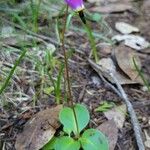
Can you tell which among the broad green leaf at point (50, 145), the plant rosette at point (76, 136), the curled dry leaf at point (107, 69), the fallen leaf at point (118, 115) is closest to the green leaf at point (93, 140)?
the plant rosette at point (76, 136)

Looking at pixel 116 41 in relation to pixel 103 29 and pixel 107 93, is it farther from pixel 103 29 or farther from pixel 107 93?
pixel 107 93

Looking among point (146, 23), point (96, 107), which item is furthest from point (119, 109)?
point (146, 23)

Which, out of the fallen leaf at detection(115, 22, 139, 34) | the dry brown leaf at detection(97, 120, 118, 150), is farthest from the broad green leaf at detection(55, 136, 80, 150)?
the fallen leaf at detection(115, 22, 139, 34)

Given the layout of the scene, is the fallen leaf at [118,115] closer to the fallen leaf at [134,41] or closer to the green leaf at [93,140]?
the green leaf at [93,140]

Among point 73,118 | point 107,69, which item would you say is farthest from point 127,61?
point 73,118

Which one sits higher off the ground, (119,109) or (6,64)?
(6,64)

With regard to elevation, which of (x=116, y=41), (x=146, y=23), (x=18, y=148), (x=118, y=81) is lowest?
(x=18, y=148)

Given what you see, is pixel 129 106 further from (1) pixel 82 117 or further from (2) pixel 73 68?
(2) pixel 73 68
